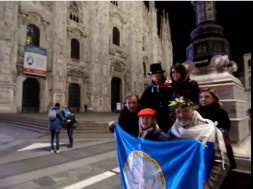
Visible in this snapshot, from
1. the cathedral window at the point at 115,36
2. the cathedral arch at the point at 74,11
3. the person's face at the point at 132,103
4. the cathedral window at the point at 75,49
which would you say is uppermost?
the cathedral arch at the point at 74,11

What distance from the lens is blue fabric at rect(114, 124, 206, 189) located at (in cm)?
219

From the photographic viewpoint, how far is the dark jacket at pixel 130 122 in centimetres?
317

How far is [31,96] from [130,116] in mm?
18830

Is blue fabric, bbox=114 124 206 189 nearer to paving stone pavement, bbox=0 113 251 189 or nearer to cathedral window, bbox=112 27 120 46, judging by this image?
paving stone pavement, bbox=0 113 251 189

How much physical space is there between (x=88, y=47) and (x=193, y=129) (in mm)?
24314

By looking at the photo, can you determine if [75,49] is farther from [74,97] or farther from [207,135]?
[207,135]

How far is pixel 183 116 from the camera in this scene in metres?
2.27

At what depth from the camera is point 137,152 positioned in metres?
2.76

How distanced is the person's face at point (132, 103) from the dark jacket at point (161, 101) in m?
0.26

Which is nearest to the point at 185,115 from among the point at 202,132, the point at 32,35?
the point at 202,132

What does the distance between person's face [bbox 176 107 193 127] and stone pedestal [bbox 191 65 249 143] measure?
8.01 feet

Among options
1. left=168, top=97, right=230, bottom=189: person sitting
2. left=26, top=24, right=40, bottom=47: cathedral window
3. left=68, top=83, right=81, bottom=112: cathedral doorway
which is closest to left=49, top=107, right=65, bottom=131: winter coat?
left=168, top=97, right=230, bottom=189: person sitting

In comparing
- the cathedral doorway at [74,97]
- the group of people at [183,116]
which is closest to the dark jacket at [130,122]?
the group of people at [183,116]

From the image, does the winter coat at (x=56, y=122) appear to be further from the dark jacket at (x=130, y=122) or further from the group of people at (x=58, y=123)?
the dark jacket at (x=130, y=122)
